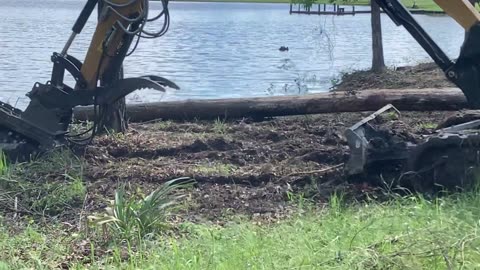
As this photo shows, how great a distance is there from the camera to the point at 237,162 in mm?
9047

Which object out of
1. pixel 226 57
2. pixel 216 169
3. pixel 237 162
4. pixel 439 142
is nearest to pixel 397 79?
pixel 237 162

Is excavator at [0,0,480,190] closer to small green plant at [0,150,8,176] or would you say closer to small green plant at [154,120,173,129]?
small green plant at [0,150,8,176]

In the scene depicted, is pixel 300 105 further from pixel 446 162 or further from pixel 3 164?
pixel 446 162

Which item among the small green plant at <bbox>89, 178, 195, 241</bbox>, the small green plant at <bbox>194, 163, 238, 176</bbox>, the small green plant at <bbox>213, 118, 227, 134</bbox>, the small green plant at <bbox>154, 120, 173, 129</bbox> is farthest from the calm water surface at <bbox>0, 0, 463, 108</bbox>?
the small green plant at <bbox>89, 178, 195, 241</bbox>

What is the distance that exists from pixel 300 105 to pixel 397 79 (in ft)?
18.4

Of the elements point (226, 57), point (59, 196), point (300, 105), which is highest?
point (59, 196)

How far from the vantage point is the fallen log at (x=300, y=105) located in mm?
11336

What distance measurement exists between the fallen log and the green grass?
4582 millimetres

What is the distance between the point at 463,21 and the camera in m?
7.49

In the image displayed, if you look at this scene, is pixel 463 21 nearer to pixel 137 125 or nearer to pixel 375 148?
pixel 375 148

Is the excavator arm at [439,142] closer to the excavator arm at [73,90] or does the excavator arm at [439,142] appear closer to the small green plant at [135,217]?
the small green plant at [135,217]

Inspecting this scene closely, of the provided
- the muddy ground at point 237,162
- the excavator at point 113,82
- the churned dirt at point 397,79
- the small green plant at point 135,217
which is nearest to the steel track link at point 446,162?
the excavator at point 113,82

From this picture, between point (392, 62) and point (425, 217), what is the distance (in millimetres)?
17676

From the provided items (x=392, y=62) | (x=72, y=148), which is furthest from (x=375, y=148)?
(x=392, y=62)
